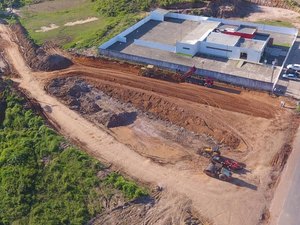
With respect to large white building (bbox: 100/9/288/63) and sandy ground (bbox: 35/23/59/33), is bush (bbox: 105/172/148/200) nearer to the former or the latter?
large white building (bbox: 100/9/288/63)

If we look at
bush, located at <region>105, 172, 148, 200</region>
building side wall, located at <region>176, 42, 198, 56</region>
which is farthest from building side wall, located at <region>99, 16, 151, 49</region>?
bush, located at <region>105, 172, 148, 200</region>

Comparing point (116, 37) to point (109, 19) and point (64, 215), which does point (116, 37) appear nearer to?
point (109, 19)

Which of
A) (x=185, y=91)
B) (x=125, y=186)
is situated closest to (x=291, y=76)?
(x=185, y=91)

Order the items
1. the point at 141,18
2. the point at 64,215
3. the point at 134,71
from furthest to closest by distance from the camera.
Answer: the point at 141,18, the point at 134,71, the point at 64,215

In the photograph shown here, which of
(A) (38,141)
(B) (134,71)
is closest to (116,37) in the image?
(B) (134,71)

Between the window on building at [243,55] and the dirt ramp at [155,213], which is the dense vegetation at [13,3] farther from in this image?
the dirt ramp at [155,213]

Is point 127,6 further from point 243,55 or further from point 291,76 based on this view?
point 291,76
